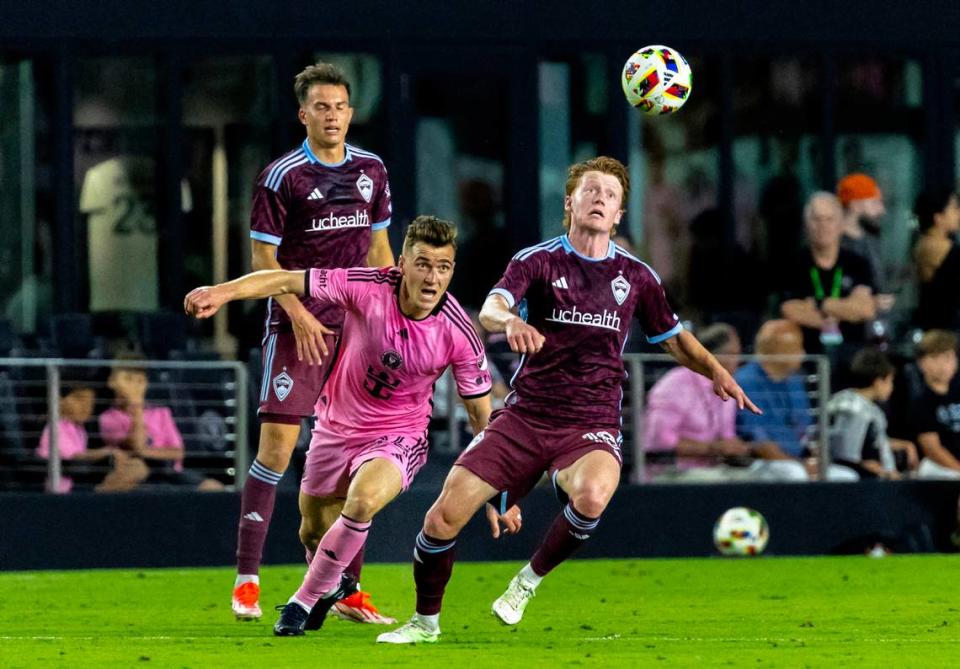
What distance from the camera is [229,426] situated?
46.8ft

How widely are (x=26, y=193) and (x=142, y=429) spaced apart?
362cm

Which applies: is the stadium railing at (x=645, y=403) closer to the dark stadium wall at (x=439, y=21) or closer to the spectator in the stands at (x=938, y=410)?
the spectator in the stands at (x=938, y=410)

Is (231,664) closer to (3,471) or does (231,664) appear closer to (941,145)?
(3,471)

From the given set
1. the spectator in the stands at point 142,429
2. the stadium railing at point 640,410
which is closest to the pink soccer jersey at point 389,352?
the spectator in the stands at point 142,429

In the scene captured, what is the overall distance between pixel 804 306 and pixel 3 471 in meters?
5.14

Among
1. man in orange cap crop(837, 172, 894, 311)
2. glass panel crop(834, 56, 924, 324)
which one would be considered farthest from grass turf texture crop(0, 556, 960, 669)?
glass panel crop(834, 56, 924, 324)

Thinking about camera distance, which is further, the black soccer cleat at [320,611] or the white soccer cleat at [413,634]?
the black soccer cleat at [320,611]

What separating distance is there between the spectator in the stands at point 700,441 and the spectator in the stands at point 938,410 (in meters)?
0.89

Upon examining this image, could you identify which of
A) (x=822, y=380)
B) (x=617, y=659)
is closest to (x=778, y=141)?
(x=822, y=380)

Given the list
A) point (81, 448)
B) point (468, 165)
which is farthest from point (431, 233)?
point (468, 165)

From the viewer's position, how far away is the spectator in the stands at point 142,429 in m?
13.4

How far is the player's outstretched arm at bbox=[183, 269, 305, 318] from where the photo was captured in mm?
8648

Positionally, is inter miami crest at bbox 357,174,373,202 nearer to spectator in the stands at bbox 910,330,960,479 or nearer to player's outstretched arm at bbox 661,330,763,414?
player's outstretched arm at bbox 661,330,763,414

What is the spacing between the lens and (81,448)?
13.5m
